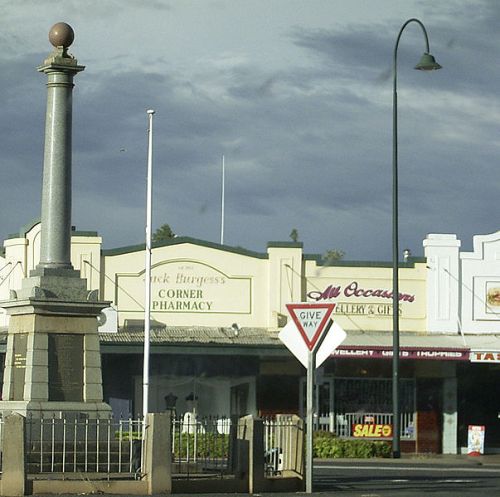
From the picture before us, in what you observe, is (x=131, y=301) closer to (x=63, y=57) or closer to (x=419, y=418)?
(x=419, y=418)

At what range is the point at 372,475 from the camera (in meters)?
28.8

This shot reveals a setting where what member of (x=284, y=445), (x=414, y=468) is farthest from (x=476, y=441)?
(x=284, y=445)

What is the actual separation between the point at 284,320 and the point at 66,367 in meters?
21.7

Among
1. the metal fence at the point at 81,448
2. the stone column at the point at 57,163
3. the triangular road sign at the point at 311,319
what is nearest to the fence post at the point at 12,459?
the metal fence at the point at 81,448

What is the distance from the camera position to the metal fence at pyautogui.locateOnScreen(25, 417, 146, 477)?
2205cm

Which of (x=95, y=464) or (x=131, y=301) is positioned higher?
(x=131, y=301)

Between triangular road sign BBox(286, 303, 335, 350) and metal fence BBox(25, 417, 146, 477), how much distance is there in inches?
110

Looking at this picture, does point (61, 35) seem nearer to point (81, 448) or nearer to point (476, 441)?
point (81, 448)

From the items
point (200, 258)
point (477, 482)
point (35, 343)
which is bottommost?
point (477, 482)

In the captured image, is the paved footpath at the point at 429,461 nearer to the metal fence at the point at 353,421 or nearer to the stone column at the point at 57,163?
the metal fence at the point at 353,421

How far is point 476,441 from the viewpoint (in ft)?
143

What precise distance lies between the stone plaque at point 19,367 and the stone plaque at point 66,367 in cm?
46

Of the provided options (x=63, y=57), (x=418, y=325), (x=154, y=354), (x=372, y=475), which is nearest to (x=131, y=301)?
(x=154, y=354)

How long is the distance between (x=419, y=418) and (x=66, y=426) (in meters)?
23.9
